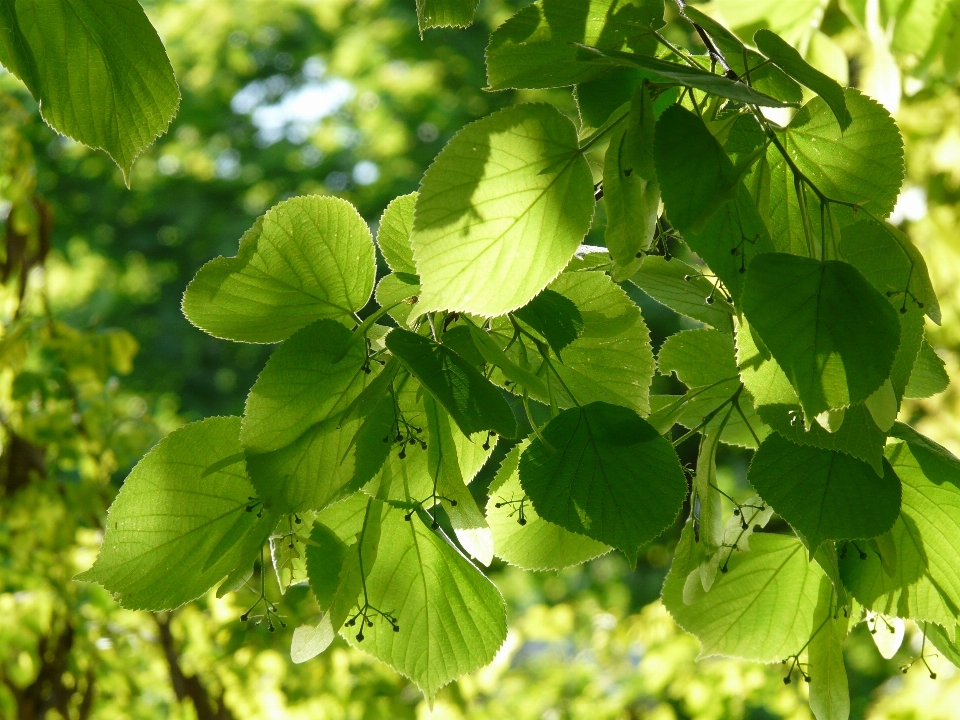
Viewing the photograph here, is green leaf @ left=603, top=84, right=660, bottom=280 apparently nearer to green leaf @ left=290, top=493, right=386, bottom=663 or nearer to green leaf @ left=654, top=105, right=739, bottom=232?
green leaf @ left=654, top=105, right=739, bottom=232

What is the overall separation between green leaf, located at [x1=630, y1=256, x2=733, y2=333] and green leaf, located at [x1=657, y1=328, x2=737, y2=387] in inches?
1.1

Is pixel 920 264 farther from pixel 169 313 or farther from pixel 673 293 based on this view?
pixel 169 313

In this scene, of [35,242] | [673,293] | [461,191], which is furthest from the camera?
[35,242]

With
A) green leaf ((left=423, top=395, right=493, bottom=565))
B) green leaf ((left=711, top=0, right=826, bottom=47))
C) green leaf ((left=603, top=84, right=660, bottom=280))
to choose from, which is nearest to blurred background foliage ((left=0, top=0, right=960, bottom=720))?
green leaf ((left=711, top=0, right=826, bottom=47))

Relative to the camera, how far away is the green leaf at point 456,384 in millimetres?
447

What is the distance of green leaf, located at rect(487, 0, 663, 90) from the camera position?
472 millimetres

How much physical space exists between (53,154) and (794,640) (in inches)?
243

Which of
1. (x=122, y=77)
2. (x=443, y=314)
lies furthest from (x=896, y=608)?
(x=122, y=77)

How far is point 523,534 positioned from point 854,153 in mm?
297

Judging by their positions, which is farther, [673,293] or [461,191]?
[673,293]

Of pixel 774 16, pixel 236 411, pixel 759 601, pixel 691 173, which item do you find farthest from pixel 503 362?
pixel 236 411

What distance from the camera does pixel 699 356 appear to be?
583 millimetres

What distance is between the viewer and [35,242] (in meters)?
2.20

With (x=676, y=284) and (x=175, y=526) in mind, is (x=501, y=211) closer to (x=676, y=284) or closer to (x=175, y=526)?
(x=676, y=284)
